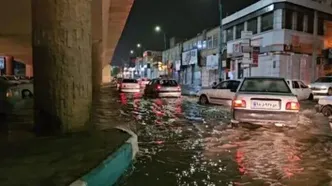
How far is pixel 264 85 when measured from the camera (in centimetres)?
1143

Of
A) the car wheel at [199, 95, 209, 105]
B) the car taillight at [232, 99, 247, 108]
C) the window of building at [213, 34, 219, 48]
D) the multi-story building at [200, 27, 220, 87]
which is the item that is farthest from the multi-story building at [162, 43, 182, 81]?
the car taillight at [232, 99, 247, 108]

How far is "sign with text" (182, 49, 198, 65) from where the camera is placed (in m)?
58.4

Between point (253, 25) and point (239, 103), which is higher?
point (253, 25)

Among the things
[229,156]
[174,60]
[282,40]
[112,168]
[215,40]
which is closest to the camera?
[112,168]

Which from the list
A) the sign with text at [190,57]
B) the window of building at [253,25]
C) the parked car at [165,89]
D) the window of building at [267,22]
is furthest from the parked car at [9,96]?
the sign with text at [190,57]

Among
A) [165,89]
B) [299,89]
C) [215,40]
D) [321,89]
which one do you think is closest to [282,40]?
[321,89]

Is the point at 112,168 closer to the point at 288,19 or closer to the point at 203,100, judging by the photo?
the point at 203,100

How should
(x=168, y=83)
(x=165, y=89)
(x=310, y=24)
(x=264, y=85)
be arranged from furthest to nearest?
(x=310, y=24)
(x=168, y=83)
(x=165, y=89)
(x=264, y=85)

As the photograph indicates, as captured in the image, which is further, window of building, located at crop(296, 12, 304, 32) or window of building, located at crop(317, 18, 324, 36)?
window of building, located at crop(317, 18, 324, 36)

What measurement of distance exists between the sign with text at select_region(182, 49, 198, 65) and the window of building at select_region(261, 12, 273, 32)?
21.8 meters

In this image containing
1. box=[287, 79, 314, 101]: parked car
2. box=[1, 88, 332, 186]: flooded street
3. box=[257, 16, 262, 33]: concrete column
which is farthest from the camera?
box=[257, 16, 262, 33]: concrete column

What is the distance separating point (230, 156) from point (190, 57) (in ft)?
178

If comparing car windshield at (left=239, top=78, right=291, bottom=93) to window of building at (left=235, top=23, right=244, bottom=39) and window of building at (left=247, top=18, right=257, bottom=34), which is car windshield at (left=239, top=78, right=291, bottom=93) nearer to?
window of building at (left=247, top=18, right=257, bottom=34)

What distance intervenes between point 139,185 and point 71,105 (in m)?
3.11
